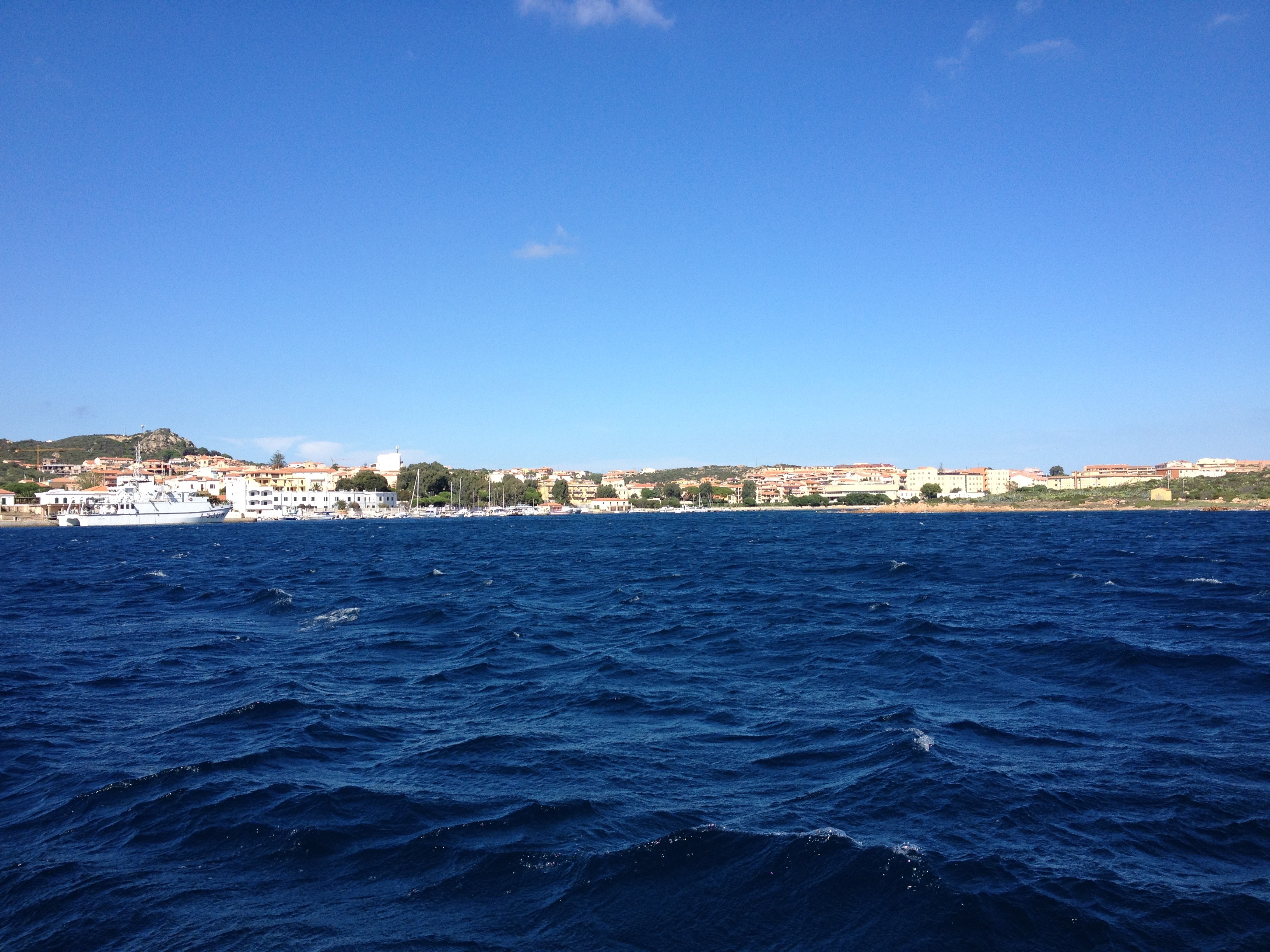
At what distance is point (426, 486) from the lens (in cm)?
16288

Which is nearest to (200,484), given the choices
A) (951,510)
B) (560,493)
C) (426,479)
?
(426,479)

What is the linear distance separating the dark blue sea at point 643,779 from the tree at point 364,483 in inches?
5133

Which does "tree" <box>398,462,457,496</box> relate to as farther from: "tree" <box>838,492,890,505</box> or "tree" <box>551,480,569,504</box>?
"tree" <box>838,492,890,505</box>

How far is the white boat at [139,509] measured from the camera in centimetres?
9550

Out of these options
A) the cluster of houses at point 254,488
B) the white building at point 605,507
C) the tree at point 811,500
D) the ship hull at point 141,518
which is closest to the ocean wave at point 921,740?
the ship hull at point 141,518

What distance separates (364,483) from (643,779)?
147 meters

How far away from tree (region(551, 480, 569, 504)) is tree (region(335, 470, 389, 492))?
43.8 meters

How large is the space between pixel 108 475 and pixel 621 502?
349ft

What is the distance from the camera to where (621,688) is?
12500 millimetres

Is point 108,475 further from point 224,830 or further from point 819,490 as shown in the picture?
point 224,830

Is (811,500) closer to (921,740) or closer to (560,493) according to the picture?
(560,493)

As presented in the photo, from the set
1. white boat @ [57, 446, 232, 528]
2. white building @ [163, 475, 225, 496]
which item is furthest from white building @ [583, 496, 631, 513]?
white boat @ [57, 446, 232, 528]

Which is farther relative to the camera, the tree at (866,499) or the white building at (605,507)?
the white building at (605,507)

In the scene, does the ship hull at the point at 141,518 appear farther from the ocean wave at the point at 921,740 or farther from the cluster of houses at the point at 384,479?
the ocean wave at the point at 921,740
